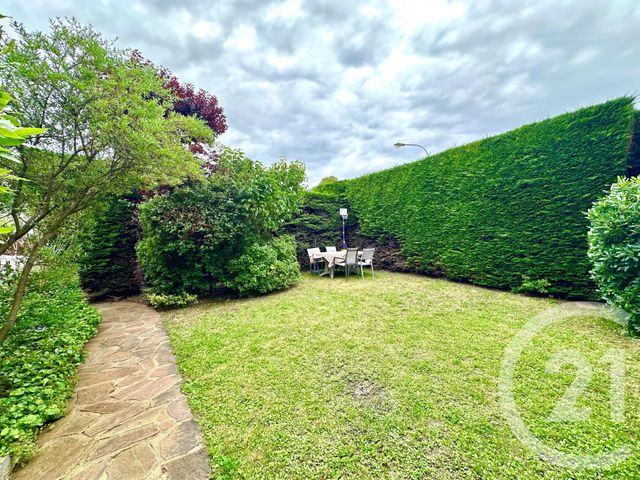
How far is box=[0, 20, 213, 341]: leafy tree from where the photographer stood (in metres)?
2.71

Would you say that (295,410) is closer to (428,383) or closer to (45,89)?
(428,383)

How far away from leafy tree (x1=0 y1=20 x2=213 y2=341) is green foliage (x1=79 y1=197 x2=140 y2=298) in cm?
278

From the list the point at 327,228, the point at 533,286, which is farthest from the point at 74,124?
the point at 533,286

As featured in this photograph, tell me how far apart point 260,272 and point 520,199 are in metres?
6.13

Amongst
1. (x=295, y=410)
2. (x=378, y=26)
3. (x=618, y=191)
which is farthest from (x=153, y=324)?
(x=378, y=26)

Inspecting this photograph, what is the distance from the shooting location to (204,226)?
5.64 m

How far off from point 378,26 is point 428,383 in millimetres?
7569

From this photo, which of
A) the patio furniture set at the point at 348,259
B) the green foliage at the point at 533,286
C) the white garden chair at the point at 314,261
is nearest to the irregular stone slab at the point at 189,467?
the patio furniture set at the point at 348,259

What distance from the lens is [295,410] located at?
2227mm

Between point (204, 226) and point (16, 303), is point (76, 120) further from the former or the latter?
point (204, 226)

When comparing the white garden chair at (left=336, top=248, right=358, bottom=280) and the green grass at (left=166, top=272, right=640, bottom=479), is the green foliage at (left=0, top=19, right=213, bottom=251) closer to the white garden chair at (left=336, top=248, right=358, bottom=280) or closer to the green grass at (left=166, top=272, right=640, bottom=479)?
the green grass at (left=166, top=272, right=640, bottom=479)

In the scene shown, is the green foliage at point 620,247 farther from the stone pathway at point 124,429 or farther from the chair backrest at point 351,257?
the stone pathway at point 124,429

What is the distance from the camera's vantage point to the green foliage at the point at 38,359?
193 centimetres

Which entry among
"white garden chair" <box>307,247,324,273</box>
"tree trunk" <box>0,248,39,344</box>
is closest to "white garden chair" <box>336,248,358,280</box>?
"white garden chair" <box>307,247,324,273</box>
